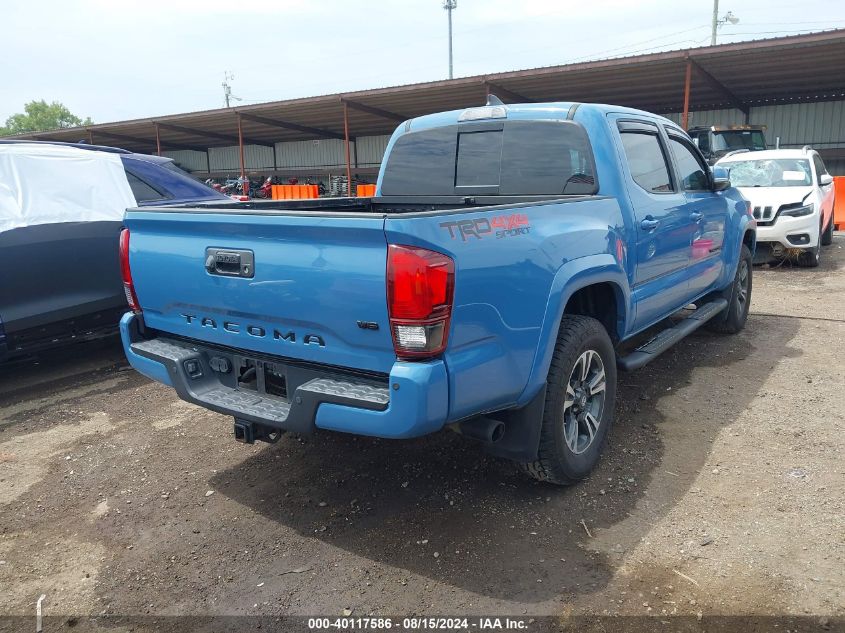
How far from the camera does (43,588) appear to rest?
2.79 meters

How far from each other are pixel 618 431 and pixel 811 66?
17.5 meters

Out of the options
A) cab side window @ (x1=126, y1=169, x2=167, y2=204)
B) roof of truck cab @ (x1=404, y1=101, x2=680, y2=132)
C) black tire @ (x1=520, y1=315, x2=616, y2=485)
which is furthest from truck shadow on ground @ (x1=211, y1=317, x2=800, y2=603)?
cab side window @ (x1=126, y1=169, x2=167, y2=204)

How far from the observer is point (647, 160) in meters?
4.30

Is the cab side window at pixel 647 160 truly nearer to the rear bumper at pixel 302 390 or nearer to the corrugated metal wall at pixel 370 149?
the rear bumper at pixel 302 390

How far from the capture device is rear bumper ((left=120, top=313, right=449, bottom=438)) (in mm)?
2428

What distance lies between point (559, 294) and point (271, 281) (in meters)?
1.30

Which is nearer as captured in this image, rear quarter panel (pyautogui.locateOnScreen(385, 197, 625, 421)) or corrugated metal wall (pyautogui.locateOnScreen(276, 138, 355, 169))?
rear quarter panel (pyautogui.locateOnScreen(385, 197, 625, 421))

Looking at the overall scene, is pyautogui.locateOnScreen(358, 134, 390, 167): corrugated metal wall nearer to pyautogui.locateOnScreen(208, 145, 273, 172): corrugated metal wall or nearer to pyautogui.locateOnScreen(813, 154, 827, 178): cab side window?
pyautogui.locateOnScreen(208, 145, 273, 172): corrugated metal wall

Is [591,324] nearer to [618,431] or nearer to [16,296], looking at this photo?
[618,431]

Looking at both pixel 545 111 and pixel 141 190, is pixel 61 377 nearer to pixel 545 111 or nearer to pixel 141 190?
pixel 141 190

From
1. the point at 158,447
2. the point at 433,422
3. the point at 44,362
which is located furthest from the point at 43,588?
the point at 44,362

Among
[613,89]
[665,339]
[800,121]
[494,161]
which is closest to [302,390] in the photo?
[494,161]

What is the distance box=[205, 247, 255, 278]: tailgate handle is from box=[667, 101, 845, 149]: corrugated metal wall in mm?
24781

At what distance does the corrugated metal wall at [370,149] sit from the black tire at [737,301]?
2731 cm
